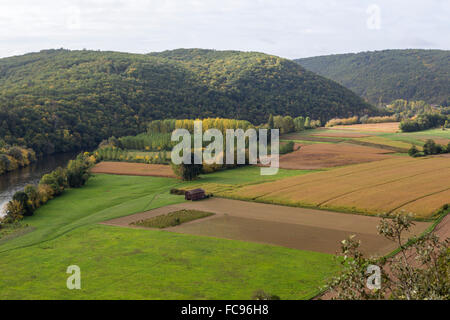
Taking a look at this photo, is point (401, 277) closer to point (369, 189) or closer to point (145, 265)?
point (145, 265)

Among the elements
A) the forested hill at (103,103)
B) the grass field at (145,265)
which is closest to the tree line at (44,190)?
the grass field at (145,265)

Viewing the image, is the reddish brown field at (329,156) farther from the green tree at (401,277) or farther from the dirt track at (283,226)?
the green tree at (401,277)

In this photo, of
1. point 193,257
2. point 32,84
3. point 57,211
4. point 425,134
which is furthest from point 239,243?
point 32,84

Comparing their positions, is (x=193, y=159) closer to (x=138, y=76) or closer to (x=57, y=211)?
(x=57, y=211)

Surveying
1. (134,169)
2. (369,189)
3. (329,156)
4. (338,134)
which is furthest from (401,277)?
(338,134)

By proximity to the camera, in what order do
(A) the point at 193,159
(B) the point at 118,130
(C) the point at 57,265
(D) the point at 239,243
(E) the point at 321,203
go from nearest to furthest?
(C) the point at 57,265, (D) the point at 239,243, (E) the point at 321,203, (A) the point at 193,159, (B) the point at 118,130
